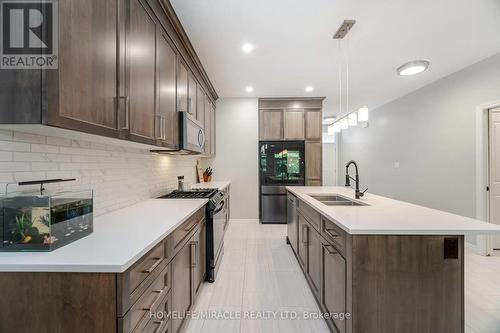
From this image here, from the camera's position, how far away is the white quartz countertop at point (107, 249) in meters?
0.84

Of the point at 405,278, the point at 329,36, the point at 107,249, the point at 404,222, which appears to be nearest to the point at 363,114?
the point at 329,36

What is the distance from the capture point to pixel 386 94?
4.70 metres

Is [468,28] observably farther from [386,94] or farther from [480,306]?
[480,306]

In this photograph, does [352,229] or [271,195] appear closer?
[352,229]

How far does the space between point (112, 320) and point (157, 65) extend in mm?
1731

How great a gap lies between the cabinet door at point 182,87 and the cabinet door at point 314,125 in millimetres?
2900

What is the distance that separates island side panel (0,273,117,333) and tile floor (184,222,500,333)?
112 cm

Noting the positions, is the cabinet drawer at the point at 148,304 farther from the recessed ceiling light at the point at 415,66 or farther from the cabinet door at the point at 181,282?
the recessed ceiling light at the point at 415,66

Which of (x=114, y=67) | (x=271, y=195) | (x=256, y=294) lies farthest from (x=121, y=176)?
(x=271, y=195)

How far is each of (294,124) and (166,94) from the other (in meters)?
3.22

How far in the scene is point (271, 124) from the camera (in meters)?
4.74

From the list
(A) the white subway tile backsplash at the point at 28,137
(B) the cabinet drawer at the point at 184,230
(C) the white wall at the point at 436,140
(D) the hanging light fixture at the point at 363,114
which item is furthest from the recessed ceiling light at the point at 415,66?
(A) the white subway tile backsplash at the point at 28,137

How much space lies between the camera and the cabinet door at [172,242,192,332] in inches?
55.7

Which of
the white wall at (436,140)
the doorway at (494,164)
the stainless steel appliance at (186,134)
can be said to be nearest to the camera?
the stainless steel appliance at (186,134)
